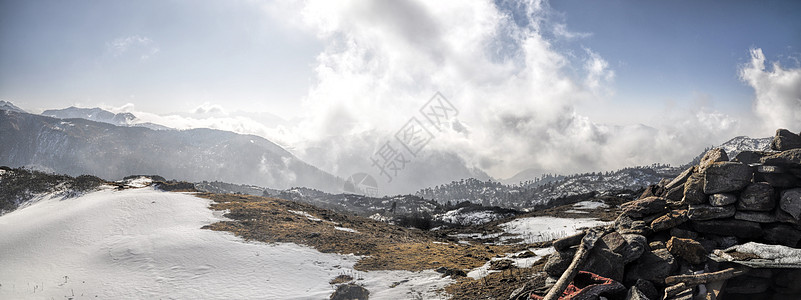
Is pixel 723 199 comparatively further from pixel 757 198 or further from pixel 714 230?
pixel 714 230

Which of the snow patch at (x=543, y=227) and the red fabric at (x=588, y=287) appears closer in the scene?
the red fabric at (x=588, y=287)

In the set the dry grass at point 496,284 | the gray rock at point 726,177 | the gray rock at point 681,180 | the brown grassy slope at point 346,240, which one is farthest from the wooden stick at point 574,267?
the brown grassy slope at point 346,240

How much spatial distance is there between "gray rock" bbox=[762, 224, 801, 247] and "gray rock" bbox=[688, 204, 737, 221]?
917 millimetres

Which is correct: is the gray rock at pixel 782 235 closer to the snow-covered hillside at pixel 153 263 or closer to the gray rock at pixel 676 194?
the gray rock at pixel 676 194

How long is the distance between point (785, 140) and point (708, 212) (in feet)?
14.1

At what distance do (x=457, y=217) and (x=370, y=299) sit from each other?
59.3 m

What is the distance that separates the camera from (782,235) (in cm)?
916

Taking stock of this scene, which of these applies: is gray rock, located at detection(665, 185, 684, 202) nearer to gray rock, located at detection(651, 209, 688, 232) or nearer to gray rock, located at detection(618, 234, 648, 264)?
gray rock, located at detection(651, 209, 688, 232)

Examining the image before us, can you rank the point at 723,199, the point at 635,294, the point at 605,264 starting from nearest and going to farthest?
the point at 635,294 → the point at 605,264 → the point at 723,199

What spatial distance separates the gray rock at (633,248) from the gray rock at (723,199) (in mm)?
2535

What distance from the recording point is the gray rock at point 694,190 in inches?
414

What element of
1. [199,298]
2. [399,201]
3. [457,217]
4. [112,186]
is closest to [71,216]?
[112,186]

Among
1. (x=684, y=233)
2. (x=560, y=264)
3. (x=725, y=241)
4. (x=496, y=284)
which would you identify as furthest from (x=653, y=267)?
(x=496, y=284)

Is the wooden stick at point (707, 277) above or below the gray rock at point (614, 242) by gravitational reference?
below
